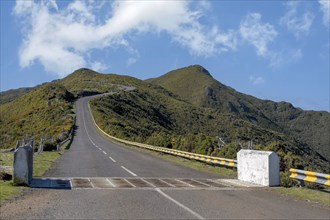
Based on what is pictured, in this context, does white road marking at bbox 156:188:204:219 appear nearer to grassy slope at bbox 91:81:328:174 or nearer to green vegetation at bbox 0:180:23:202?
green vegetation at bbox 0:180:23:202

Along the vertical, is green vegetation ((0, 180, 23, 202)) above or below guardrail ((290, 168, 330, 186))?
below

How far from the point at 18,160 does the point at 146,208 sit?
5.12 meters

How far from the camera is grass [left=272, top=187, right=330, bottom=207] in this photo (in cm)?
1216

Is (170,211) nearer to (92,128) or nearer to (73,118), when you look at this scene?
(92,128)

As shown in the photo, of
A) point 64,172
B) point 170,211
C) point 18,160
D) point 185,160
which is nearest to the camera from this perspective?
point 170,211

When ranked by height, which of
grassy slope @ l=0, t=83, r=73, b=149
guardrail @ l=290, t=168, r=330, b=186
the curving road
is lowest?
the curving road

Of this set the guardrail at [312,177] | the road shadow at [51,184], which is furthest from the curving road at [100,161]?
the guardrail at [312,177]

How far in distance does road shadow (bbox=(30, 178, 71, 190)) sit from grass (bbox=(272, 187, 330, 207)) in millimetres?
6414

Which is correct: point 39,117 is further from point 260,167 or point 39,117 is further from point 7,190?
point 7,190

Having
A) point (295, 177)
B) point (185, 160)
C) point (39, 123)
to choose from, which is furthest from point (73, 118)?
point (295, 177)

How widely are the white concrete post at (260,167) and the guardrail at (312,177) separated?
73 centimetres

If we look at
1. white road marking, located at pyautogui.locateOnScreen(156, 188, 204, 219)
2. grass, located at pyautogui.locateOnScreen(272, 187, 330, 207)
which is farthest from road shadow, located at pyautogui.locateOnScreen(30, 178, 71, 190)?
grass, located at pyautogui.locateOnScreen(272, 187, 330, 207)

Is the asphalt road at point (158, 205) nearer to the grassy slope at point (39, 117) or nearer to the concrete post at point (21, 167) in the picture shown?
the concrete post at point (21, 167)

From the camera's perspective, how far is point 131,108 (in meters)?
118
